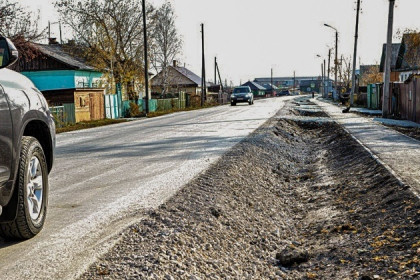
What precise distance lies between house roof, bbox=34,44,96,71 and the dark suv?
3891 cm

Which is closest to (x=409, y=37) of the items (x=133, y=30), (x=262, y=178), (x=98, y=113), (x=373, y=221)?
(x=133, y=30)

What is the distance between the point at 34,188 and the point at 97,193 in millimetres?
1971

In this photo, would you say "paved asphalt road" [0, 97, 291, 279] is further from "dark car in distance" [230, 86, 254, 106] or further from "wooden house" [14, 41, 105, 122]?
"dark car in distance" [230, 86, 254, 106]

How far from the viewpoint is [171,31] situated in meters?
60.5

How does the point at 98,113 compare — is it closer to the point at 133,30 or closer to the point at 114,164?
the point at 133,30

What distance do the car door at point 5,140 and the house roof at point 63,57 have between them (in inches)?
1557

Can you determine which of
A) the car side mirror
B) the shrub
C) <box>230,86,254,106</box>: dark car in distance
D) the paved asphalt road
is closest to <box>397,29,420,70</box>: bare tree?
<box>230,86,254,106</box>: dark car in distance

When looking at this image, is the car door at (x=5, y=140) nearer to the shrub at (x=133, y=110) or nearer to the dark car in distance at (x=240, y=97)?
the shrub at (x=133, y=110)

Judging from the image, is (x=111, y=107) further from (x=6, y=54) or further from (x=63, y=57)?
(x=6, y=54)

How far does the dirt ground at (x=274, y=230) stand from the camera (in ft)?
13.0

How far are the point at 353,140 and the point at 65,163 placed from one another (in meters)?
Answer: 7.49

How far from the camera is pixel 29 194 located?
412 centimetres

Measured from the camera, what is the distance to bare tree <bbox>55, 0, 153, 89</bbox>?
41688 mm

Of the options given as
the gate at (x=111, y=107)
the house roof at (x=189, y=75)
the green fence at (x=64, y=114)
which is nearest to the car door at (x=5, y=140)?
the green fence at (x=64, y=114)
